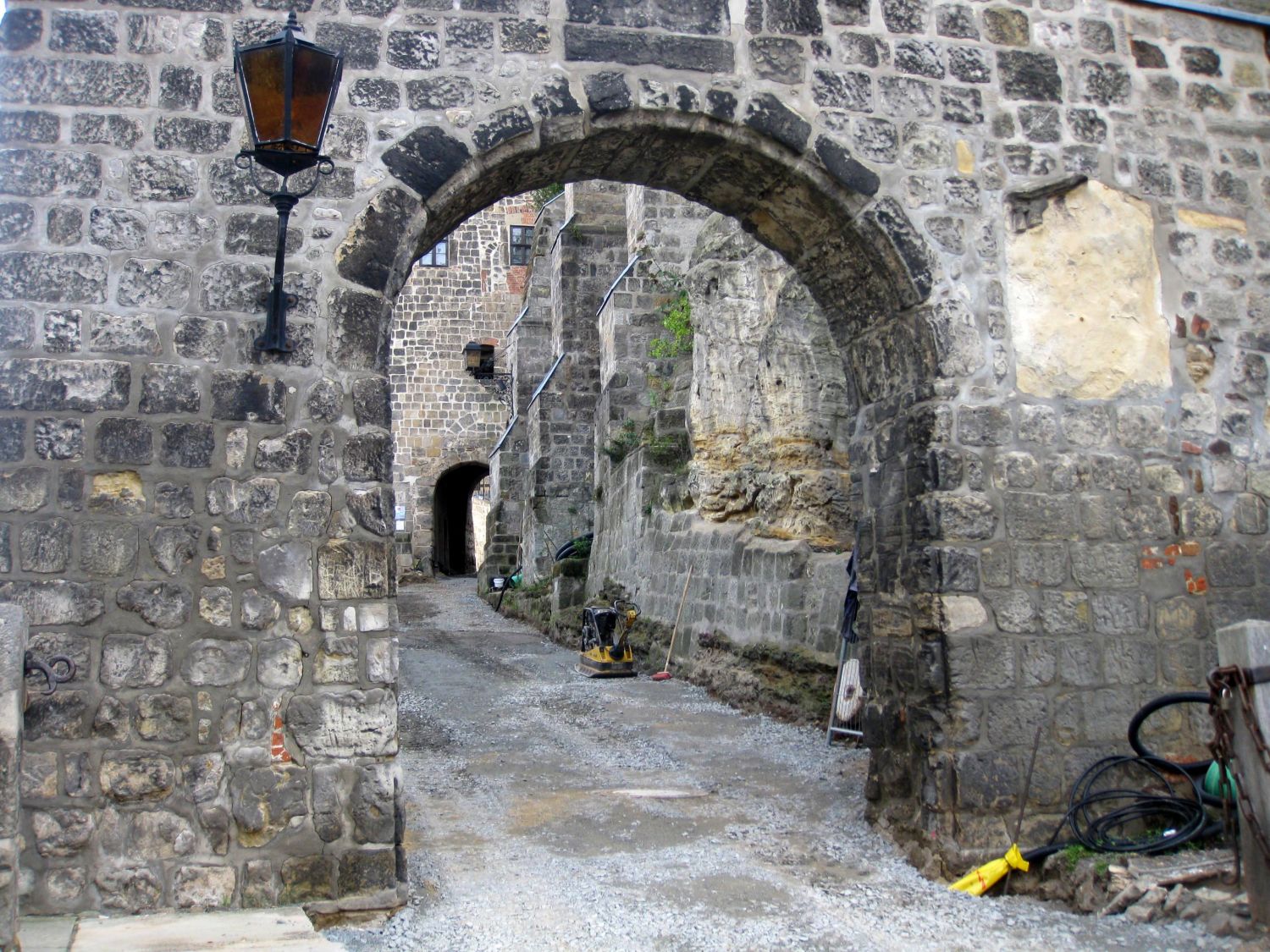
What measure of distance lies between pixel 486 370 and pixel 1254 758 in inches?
788

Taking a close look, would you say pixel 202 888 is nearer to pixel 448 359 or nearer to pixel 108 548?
pixel 108 548

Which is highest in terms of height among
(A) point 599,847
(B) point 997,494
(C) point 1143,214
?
(C) point 1143,214

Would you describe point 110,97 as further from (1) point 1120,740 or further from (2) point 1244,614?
(2) point 1244,614

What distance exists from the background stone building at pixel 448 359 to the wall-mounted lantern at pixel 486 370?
12cm

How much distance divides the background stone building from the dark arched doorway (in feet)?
0.21

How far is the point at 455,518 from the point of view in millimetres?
25328

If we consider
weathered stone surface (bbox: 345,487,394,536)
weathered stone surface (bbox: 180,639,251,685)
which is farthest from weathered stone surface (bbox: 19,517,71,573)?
weathered stone surface (bbox: 345,487,394,536)

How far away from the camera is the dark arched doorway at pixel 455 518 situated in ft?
75.2

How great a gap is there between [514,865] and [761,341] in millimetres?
5816

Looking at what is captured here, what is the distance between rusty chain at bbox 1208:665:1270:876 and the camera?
11.1 ft

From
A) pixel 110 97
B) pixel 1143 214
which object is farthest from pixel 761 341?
pixel 110 97

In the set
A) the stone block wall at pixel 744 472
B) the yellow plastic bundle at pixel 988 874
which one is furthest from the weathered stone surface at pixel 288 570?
the stone block wall at pixel 744 472

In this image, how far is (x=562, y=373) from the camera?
650 inches

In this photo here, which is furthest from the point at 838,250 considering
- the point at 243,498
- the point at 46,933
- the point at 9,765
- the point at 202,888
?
the point at 46,933
